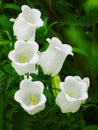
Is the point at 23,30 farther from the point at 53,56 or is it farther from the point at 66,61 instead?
the point at 66,61

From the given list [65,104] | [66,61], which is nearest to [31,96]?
[65,104]

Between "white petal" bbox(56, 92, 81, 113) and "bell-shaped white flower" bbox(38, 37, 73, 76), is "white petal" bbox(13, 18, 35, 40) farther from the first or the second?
"white petal" bbox(56, 92, 81, 113)

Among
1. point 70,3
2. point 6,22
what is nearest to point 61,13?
point 70,3

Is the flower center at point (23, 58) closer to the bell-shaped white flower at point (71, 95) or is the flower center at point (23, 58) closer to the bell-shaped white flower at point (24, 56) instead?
the bell-shaped white flower at point (24, 56)

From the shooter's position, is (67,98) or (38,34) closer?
(67,98)

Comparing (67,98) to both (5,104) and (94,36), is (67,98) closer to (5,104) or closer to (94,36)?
(5,104)

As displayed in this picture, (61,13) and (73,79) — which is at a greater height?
(73,79)

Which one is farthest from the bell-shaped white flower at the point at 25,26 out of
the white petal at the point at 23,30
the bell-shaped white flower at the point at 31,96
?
the bell-shaped white flower at the point at 31,96
